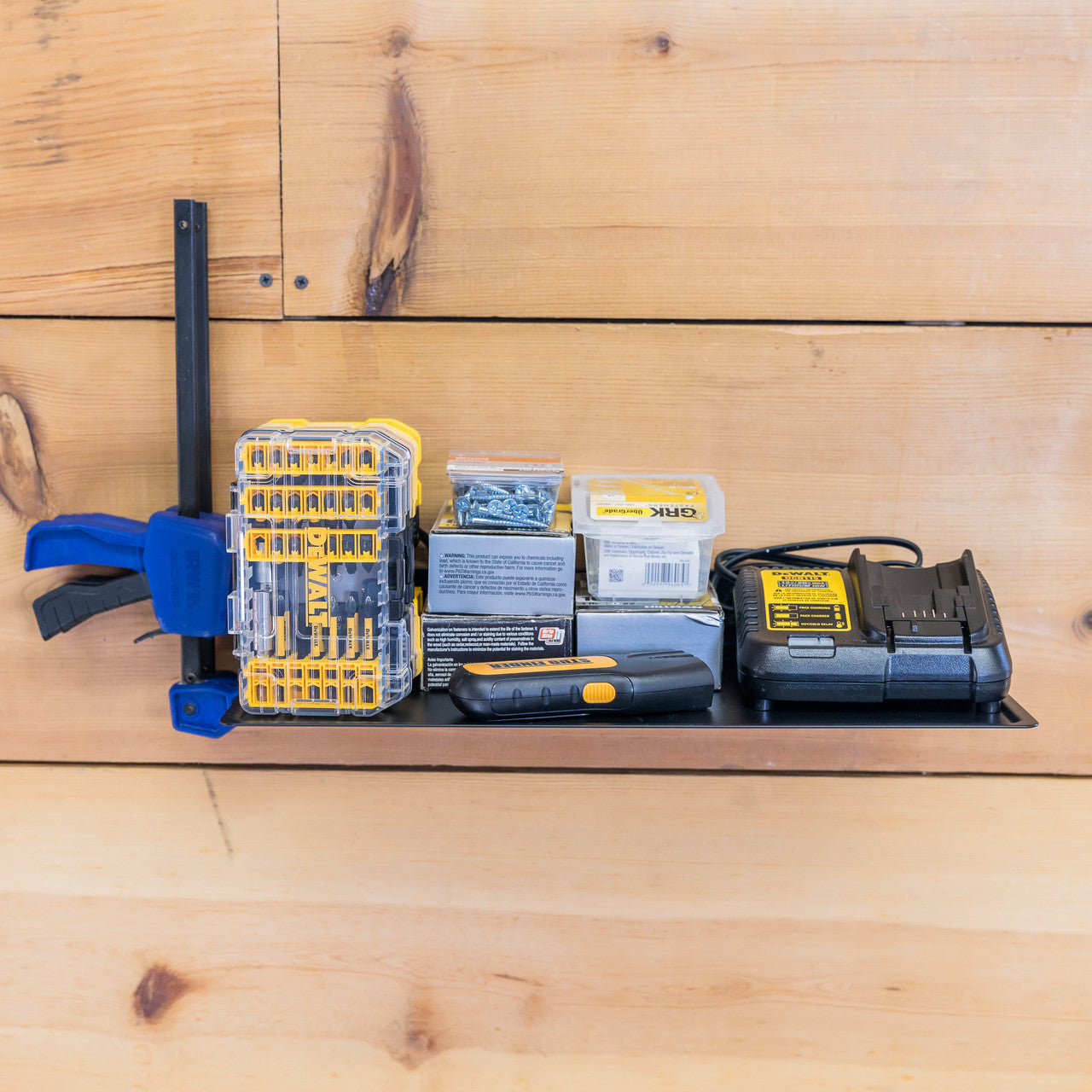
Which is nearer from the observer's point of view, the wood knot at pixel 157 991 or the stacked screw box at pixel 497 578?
the stacked screw box at pixel 497 578

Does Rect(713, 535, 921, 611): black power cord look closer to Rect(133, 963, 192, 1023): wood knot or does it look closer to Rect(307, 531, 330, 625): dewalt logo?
Rect(307, 531, 330, 625): dewalt logo

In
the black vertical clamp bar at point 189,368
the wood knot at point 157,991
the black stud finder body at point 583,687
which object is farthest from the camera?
the wood knot at point 157,991

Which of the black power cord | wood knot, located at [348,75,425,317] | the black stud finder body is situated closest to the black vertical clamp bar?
wood knot, located at [348,75,425,317]

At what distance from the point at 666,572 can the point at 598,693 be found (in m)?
0.10

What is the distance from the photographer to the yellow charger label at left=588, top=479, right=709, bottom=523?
1.70 ft

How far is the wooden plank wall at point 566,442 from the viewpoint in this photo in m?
0.58

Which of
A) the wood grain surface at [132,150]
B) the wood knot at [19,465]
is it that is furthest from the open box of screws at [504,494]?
the wood knot at [19,465]

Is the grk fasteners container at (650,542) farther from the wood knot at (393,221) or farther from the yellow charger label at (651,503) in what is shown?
the wood knot at (393,221)

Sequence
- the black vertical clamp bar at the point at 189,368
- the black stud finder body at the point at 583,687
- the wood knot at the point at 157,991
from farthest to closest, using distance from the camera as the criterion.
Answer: the wood knot at the point at 157,991, the black vertical clamp bar at the point at 189,368, the black stud finder body at the point at 583,687

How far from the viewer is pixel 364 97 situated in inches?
23.0

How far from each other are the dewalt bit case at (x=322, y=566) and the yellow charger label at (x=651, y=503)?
0.12 metres

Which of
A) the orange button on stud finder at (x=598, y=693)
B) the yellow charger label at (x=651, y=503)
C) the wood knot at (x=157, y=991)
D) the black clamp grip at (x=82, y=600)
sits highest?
the yellow charger label at (x=651, y=503)

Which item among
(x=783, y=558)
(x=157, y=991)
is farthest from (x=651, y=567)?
(x=157, y=991)

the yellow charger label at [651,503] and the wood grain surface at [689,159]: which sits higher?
the wood grain surface at [689,159]
